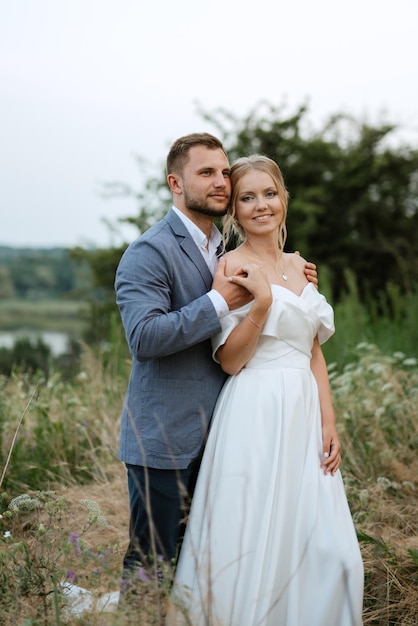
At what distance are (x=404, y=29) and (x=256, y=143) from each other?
22.2ft

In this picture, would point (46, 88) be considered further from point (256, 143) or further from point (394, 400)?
point (256, 143)

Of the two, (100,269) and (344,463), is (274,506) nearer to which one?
(344,463)

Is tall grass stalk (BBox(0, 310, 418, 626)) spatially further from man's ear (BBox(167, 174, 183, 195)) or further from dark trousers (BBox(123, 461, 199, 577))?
man's ear (BBox(167, 174, 183, 195))

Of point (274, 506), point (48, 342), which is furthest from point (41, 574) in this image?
point (48, 342)

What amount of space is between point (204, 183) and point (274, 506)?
1.42 m

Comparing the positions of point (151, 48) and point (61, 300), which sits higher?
point (151, 48)

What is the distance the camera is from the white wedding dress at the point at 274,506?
296cm

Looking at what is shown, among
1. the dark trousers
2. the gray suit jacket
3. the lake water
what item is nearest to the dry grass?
the dark trousers

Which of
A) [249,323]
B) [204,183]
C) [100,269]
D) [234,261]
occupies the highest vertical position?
[100,269]

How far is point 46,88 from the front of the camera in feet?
30.3

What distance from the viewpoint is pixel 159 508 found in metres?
3.23

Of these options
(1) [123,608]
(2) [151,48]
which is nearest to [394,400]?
(1) [123,608]

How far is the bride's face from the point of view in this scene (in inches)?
130

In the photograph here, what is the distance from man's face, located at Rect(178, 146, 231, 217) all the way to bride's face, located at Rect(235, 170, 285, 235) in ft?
0.30
